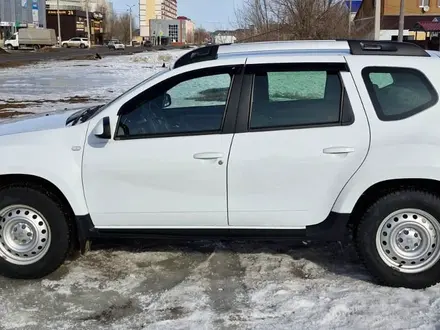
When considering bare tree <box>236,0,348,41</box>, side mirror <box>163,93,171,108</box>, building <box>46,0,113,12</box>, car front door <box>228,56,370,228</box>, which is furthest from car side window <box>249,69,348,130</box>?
building <box>46,0,113,12</box>

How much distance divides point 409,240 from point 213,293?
1562 millimetres

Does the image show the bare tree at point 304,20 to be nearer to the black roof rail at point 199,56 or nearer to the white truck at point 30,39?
the black roof rail at point 199,56

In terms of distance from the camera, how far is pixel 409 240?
424 cm

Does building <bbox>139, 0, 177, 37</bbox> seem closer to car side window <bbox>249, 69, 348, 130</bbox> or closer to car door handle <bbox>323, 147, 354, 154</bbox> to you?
car side window <bbox>249, 69, 348, 130</bbox>

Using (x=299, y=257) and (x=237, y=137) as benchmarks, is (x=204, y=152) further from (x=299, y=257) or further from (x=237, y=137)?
(x=299, y=257)

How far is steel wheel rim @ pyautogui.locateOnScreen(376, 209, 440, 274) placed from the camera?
4.22 meters

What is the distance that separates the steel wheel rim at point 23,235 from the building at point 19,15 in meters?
90.7

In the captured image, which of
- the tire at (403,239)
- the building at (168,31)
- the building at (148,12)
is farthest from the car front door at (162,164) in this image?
the building at (148,12)

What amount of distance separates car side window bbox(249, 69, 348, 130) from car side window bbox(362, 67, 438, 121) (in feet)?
0.78

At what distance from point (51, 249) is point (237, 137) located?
1762 mm

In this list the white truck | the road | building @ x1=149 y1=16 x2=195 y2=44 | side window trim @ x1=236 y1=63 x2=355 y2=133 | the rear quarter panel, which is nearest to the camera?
the rear quarter panel

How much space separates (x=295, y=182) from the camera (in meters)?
4.22

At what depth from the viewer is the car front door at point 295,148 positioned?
416cm

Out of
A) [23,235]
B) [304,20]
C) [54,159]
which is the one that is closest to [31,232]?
[23,235]
